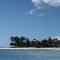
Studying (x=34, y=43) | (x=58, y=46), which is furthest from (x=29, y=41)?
(x=58, y=46)

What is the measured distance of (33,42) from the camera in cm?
7662

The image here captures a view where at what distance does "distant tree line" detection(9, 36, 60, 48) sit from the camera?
247ft

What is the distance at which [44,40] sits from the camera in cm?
7725

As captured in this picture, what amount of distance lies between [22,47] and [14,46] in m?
2.70

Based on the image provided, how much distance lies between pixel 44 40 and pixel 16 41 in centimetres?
710

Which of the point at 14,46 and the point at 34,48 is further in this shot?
the point at 14,46

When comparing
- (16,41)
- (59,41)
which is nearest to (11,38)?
(16,41)

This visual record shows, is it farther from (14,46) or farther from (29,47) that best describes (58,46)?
(14,46)

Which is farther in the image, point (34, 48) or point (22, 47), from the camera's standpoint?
point (22, 47)

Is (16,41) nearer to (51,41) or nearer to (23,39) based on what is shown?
(23,39)

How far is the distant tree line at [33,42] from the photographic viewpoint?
75312mm

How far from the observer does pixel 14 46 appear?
7994 centimetres

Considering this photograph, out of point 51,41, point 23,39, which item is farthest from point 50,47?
point 23,39

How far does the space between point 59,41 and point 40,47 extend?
22.0ft
